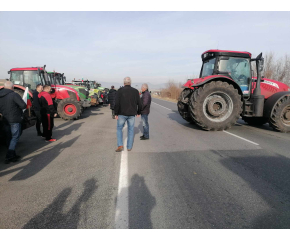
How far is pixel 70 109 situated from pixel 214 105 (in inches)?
284

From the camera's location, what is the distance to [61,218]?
2338 millimetres

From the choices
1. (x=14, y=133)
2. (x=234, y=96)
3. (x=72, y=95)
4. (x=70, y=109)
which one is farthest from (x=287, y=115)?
(x=72, y=95)

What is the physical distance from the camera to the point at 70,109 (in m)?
10.3

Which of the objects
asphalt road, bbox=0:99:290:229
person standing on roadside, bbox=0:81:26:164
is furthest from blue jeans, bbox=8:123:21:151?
asphalt road, bbox=0:99:290:229

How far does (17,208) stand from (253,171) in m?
3.84

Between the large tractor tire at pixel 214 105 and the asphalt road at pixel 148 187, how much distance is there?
177 cm

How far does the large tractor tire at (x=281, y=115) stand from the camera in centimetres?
689

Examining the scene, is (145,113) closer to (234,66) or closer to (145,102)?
(145,102)

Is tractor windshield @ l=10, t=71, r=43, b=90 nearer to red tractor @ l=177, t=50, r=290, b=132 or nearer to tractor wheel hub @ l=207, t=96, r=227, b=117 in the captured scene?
red tractor @ l=177, t=50, r=290, b=132

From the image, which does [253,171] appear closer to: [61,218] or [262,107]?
[61,218]

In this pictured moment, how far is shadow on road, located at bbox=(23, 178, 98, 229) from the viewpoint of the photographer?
7.30 feet

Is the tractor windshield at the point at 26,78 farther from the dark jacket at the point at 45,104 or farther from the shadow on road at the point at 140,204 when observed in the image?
the shadow on road at the point at 140,204

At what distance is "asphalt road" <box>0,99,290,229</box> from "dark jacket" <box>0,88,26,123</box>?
0.99 m

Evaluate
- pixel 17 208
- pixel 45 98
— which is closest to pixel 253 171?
pixel 17 208
